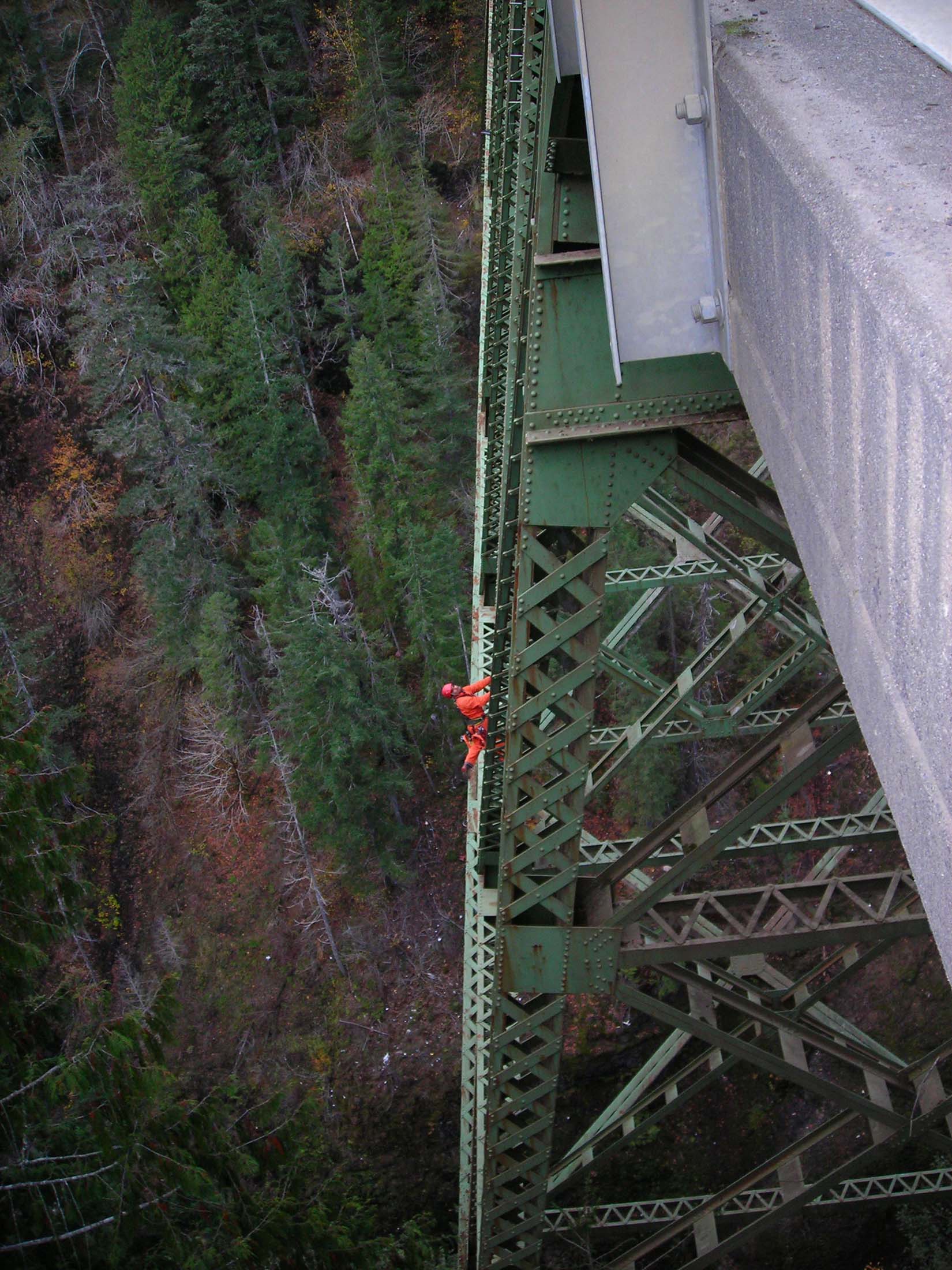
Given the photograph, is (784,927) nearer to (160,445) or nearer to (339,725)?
(339,725)

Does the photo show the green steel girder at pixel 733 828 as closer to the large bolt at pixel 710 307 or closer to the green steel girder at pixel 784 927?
the green steel girder at pixel 784 927

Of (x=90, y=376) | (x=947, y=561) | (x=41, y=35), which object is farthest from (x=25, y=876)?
(x=41, y=35)

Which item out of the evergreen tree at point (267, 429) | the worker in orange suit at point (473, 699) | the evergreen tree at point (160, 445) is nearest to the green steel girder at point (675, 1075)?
the worker in orange suit at point (473, 699)

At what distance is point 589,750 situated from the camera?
6918 millimetres

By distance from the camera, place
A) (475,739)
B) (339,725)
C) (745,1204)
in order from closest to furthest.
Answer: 1. (475,739)
2. (745,1204)
3. (339,725)

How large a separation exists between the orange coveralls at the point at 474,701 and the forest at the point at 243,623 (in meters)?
2.37

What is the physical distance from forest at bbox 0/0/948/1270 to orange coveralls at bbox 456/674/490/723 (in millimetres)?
2372

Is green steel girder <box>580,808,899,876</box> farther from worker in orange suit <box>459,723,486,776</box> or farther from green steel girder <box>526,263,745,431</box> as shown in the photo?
green steel girder <box>526,263,745,431</box>

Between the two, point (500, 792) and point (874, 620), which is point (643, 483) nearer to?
point (500, 792)

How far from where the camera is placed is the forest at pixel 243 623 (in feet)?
21.9

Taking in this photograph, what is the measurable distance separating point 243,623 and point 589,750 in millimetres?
14998

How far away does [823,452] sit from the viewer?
2.36 metres

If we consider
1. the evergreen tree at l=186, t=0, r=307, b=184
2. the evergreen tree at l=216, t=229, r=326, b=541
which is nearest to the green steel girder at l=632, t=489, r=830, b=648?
the evergreen tree at l=216, t=229, r=326, b=541

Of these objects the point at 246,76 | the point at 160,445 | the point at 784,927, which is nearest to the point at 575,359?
the point at 784,927
